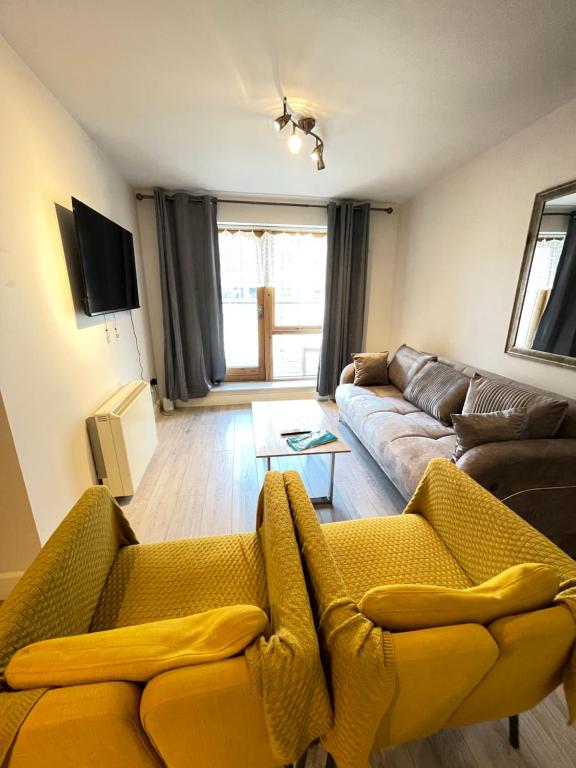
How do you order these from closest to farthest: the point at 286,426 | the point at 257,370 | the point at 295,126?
the point at 295,126
the point at 286,426
the point at 257,370

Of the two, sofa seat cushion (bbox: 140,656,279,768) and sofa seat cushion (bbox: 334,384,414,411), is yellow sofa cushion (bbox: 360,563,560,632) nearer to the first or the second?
sofa seat cushion (bbox: 140,656,279,768)

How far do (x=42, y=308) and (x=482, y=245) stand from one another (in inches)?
117

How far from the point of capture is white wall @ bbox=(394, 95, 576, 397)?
188 centimetres

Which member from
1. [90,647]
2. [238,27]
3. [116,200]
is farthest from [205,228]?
[90,647]

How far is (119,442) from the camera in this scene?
77.0 inches

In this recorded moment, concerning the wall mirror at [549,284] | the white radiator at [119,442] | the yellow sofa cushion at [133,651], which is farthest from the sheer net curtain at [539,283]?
the white radiator at [119,442]

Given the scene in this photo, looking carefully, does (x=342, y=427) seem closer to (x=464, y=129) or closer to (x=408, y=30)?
(x=464, y=129)

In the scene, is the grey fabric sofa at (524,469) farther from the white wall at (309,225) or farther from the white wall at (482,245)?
the white wall at (309,225)

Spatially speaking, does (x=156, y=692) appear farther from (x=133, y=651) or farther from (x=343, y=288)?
(x=343, y=288)

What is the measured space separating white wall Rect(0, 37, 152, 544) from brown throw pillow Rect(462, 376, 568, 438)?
244cm

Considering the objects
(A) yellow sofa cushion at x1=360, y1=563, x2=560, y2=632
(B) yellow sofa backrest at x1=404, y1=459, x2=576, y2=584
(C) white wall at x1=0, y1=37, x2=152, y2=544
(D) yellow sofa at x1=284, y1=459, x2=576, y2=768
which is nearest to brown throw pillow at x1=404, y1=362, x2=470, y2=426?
(B) yellow sofa backrest at x1=404, y1=459, x2=576, y2=584

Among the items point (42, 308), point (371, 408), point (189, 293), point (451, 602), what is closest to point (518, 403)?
point (371, 408)

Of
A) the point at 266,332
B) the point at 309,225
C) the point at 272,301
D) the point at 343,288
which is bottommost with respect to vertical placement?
the point at 266,332

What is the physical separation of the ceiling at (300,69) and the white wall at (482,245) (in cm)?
18
